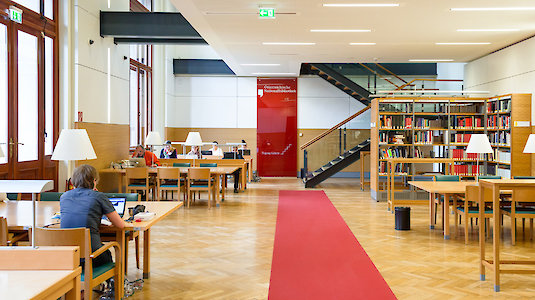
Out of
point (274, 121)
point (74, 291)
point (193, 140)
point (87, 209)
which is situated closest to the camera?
point (74, 291)

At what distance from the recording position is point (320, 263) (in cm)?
571

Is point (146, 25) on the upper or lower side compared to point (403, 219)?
upper

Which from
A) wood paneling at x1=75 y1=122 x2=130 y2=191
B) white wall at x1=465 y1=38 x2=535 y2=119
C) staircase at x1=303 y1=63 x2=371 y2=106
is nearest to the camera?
white wall at x1=465 y1=38 x2=535 y2=119

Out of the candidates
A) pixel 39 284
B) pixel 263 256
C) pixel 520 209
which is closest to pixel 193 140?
pixel 263 256

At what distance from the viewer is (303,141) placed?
17312 millimetres

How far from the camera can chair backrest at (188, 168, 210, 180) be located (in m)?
9.69

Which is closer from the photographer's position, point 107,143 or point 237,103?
point 107,143

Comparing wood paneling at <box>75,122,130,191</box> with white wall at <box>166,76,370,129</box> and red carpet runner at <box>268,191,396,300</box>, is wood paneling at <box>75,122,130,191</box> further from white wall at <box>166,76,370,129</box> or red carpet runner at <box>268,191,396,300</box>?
white wall at <box>166,76,370,129</box>

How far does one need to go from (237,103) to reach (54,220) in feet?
43.3

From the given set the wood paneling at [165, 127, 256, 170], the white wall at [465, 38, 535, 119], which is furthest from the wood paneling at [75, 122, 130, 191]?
the white wall at [465, 38, 535, 119]

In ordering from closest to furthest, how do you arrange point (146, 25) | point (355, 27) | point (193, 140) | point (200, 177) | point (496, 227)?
point (496, 227) → point (355, 27) → point (200, 177) → point (146, 25) → point (193, 140)

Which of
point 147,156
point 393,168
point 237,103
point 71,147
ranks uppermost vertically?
point 237,103

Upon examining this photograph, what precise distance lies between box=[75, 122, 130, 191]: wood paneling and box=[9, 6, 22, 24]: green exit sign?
2.27 meters

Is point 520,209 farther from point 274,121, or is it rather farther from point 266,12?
point 274,121
